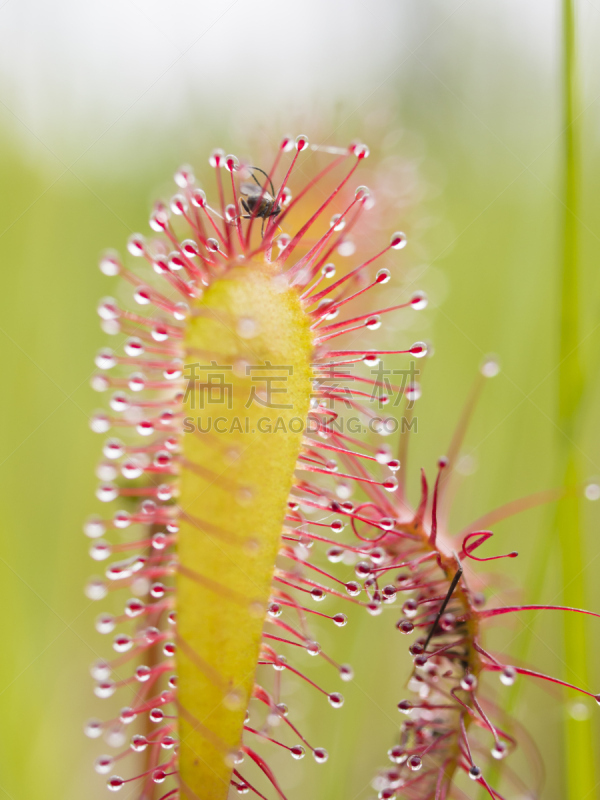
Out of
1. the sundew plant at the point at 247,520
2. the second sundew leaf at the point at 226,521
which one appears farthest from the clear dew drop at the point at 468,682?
the second sundew leaf at the point at 226,521

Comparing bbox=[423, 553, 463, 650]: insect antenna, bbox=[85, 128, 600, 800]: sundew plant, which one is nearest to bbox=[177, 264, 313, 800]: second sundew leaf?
bbox=[85, 128, 600, 800]: sundew plant

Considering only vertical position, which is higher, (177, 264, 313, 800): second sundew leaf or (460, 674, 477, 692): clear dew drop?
(177, 264, 313, 800): second sundew leaf

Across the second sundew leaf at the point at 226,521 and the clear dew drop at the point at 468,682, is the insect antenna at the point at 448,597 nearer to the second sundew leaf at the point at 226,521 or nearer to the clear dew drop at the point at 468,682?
the clear dew drop at the point at 468,682

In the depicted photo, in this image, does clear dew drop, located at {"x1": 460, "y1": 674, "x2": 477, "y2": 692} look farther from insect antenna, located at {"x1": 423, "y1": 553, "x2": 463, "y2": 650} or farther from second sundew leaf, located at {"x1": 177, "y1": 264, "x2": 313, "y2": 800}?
second sundew leaf, located at {"x1": 177, "y1": 264, "x2": 313, "y2": 800}

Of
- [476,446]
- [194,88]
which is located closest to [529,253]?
[476,446]

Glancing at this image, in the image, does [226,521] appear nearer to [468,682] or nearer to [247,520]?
[247,520]

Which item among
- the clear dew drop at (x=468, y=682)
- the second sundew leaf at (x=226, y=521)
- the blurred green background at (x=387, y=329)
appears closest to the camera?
the second sundew leaf at (x=226, y=521)

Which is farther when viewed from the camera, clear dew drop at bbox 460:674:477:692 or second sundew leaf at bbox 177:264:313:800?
clear dew drop at bbox 460:674:477:692
